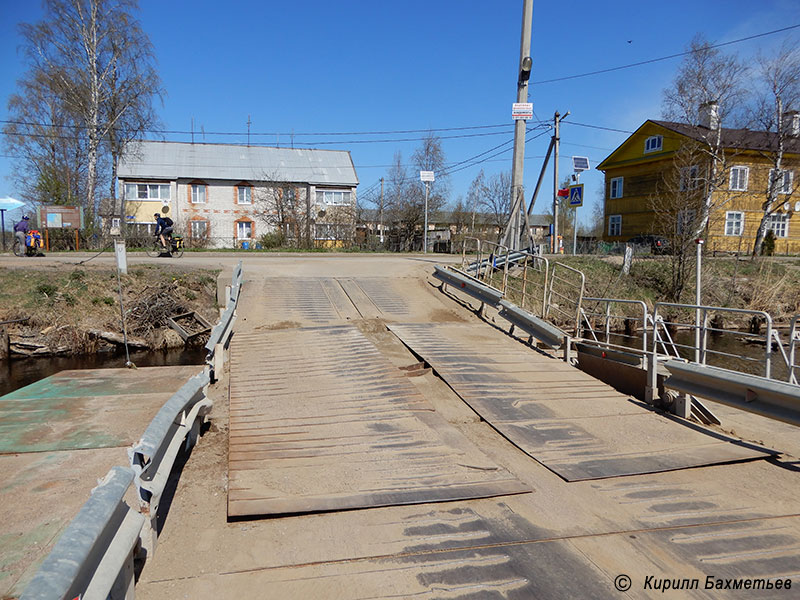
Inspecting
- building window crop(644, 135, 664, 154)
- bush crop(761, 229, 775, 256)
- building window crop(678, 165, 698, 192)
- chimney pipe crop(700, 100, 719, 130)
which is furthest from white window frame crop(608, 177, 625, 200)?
chimney pipe crop(700, 100, 719, 130)

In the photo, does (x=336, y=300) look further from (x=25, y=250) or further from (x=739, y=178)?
(x=739, y=178)

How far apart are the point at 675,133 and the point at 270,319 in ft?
120

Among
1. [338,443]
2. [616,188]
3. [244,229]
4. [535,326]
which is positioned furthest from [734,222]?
[338,443]

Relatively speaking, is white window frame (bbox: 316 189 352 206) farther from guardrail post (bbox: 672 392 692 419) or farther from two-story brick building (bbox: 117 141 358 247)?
guardrail post (bbox: 672 392 692 419)

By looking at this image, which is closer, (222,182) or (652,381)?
(652,381)

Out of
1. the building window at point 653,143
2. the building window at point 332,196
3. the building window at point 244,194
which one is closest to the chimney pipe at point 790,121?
the building window at point 653,143

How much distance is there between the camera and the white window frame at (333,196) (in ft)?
162

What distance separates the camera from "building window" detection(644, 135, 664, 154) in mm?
38844

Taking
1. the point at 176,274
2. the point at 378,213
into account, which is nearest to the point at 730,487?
the point at 176,274

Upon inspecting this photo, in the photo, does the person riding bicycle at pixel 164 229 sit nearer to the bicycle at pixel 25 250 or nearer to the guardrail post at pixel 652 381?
the bicycle at pixel 25 250

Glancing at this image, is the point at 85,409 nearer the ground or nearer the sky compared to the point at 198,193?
nearer the ground

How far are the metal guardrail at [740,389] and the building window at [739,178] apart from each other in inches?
1387

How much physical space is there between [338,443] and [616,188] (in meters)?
44.0

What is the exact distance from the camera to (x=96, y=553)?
98.0 inches
